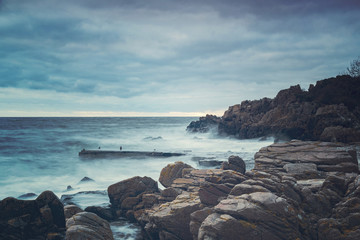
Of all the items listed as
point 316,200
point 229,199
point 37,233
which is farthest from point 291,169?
point 37,233

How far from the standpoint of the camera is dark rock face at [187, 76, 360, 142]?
3688cm

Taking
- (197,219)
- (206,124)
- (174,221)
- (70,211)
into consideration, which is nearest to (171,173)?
(174,221)

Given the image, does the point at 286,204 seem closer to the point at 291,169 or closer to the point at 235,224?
the point at 235,224

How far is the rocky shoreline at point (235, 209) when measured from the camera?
28.1ft

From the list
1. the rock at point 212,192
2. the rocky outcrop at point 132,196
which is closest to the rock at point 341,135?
the rocky outcrop at point 132,196

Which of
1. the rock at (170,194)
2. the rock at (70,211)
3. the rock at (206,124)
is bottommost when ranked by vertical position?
the rock at (70,211)

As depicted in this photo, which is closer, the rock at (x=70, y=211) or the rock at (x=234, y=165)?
the rock at (x=70, y=211)

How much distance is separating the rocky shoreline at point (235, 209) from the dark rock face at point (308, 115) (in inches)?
936

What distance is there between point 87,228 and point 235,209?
5222 millimetres

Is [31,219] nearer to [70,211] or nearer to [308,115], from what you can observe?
[70,211]

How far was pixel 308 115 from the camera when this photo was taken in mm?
42938

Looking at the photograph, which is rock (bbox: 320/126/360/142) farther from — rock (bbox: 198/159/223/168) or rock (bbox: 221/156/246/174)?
rock (bbox: 221/156/246/174)

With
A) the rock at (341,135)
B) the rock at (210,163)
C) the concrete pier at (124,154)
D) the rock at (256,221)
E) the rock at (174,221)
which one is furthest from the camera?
the concrete pier at (124,154)

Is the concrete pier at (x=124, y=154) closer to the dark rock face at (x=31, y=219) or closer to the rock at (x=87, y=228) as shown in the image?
the dark rock face at (x=31, y=219)
